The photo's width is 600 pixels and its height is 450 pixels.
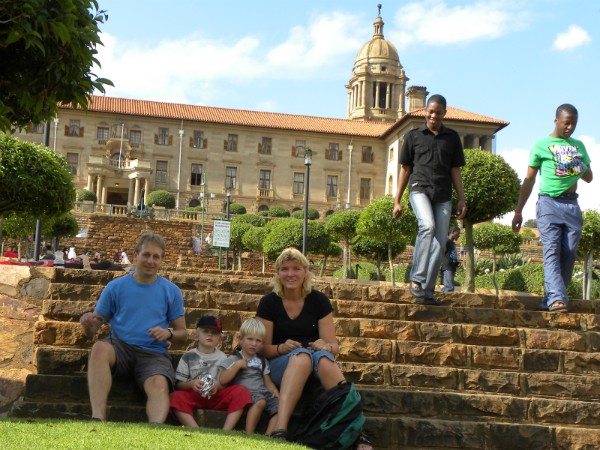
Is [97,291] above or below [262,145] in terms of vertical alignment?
below

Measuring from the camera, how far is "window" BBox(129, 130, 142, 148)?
171ft

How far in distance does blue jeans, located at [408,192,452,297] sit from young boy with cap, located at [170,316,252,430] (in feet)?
6.78

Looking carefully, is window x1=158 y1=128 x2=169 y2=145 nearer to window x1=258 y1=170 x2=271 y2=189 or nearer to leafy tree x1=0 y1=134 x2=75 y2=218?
window x1=258 y1=170 x2=271 y2=189

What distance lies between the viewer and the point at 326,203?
54.5 m

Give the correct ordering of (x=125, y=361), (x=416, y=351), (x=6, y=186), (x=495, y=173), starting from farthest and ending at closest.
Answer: (x=495, y=173), (x=6, y=186), (x=416, y=351), (x=125, y=361)

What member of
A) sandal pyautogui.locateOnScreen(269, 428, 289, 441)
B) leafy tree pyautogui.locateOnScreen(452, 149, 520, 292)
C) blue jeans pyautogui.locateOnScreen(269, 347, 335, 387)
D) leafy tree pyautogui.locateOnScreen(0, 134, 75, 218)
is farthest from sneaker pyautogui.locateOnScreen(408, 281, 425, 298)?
leafy tree pyautogui.locateOnScreen(0, 134, 75, 218)

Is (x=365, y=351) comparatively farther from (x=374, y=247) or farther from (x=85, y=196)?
(x=85, y=196)

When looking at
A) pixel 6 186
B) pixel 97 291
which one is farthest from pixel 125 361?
pixel 6 186

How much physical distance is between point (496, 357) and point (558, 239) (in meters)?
1.26

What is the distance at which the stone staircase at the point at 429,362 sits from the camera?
4.71 metres

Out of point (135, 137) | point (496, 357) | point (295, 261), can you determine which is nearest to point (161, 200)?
point (135, 137)

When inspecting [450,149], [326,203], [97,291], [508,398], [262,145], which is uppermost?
[262,145]

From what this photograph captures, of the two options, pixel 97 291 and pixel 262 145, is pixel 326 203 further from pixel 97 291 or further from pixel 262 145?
pixel 97 291

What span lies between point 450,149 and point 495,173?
318 inches
